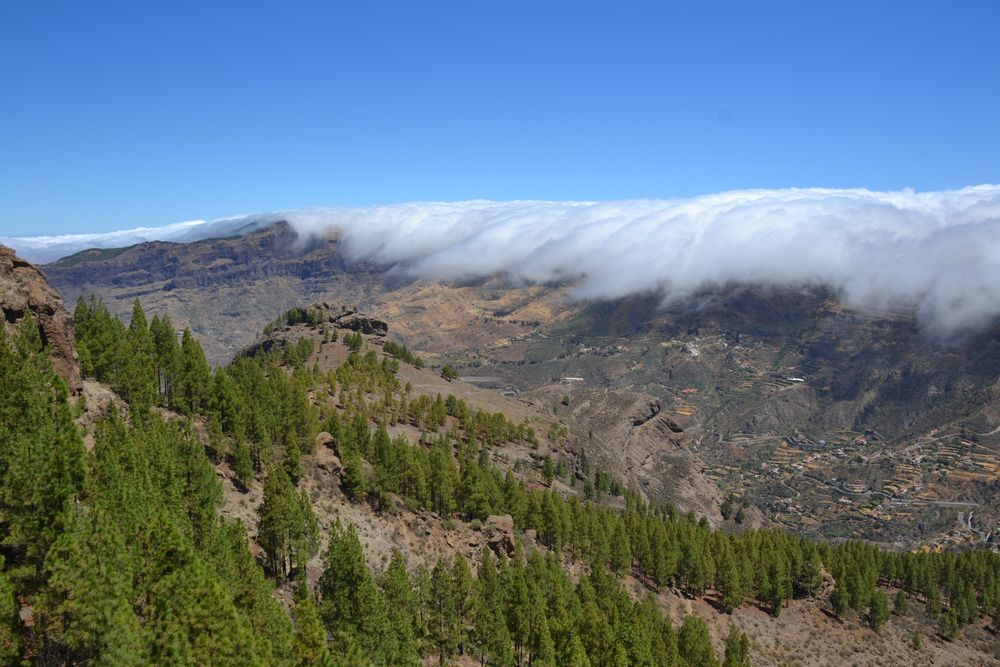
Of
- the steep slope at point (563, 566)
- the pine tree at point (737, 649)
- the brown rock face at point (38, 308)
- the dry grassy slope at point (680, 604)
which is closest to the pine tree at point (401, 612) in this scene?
the steep slope at point (563, 566)

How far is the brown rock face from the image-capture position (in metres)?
77.8

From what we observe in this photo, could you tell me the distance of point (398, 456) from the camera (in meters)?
103

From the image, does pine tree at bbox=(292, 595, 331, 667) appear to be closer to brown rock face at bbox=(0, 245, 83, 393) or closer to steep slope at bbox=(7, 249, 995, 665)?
steep slope at bbox=(7, 249, 995, 665)

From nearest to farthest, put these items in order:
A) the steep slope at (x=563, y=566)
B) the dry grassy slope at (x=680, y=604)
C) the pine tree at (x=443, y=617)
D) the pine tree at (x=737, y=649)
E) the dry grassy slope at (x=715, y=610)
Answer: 1. the pine tree at (x=443, y=617)
2. the steep slope at (x=563, y=566)
3. the dry grassy slope at (x=680, y=604)
4. the dry grassy slope at (x=715, y=610)
5. the pine tree at (x=737, y=649)

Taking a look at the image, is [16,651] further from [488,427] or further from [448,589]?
[488,427]

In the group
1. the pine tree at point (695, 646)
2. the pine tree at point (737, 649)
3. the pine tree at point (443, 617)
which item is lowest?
the pine tree at point (737, 649)

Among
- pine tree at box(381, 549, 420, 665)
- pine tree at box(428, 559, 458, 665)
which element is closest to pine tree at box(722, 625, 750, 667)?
pine tree at box(428, 559, 458, 665)

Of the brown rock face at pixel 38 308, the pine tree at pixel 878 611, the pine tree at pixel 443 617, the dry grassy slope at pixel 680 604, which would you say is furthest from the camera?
the pine tree at pixel 878 611

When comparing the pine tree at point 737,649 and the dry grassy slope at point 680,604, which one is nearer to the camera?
the dry grassy slope at point 680,604

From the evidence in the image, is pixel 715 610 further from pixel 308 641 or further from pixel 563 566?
pixel 308 641

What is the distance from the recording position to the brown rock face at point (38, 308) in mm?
77750

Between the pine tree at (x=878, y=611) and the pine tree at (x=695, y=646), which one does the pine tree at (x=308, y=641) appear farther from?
the pine tree at (x=878, y=611)

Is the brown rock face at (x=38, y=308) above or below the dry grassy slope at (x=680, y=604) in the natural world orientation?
above

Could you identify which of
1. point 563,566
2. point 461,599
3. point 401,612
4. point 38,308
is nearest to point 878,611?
point 563,566
